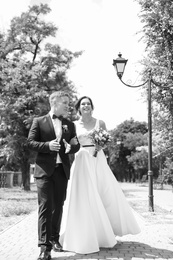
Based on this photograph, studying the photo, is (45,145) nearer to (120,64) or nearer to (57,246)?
(57,246)

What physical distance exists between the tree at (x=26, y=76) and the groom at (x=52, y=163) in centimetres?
1780

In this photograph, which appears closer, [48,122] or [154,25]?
[48,122]

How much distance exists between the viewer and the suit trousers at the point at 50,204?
513 centimetres

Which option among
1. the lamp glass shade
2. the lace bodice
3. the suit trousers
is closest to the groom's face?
the suit trousers

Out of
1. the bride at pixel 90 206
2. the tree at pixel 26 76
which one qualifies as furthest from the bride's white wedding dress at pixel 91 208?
the tree at pixel 26 76

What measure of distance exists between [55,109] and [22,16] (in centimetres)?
2221

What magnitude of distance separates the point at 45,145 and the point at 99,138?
1253 millimetres

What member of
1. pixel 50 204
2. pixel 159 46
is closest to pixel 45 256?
pixel 50 204

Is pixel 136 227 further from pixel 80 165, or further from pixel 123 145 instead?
pixel 123 145

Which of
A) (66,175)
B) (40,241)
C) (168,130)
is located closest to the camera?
(40,241)

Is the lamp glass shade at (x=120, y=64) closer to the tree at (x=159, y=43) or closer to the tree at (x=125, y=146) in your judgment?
the tree at (x=159, y=43)

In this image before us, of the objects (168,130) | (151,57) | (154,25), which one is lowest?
(168,130)

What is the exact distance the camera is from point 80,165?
243 inches

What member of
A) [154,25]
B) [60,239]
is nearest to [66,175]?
[60,239]
